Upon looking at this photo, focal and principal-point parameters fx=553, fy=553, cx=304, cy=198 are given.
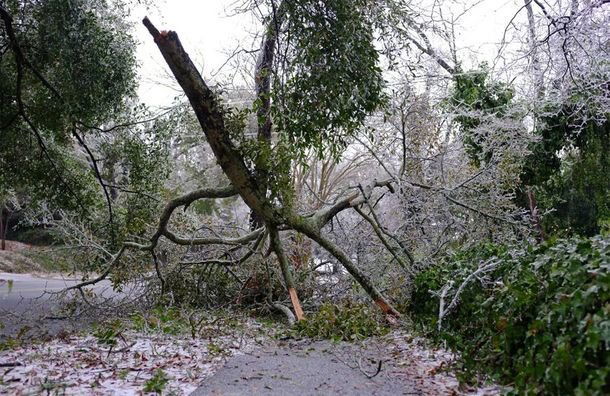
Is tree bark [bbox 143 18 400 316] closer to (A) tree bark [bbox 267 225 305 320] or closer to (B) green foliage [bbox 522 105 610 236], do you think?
(A) tree bark [bbox 267 225 305 320]

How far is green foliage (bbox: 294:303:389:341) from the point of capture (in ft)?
21.1

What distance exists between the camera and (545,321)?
3.10 metres

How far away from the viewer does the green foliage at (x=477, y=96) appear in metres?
12.8

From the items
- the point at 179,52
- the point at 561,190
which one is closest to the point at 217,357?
the point at 179,52

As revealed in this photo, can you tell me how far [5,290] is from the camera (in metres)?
13.2

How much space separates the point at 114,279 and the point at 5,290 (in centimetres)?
656

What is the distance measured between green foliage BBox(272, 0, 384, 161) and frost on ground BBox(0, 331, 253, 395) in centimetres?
241

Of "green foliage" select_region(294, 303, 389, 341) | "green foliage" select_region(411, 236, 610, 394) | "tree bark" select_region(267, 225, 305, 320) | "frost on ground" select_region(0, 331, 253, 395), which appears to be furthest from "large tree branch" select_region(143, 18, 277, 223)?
"green foliage" select_region(411, 236, 610, 394)

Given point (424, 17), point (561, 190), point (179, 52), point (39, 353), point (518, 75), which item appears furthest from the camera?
point (561, 190)

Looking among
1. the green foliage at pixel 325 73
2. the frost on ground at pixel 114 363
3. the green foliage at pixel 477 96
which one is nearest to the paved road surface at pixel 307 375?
the frost on ground at pixel 114 363

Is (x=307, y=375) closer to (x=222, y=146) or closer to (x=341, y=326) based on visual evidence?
(x=341, y=326)

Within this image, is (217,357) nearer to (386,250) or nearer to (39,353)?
(39,353)

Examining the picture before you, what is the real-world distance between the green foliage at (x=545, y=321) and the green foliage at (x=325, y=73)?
2265mm

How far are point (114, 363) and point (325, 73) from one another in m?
3.43
